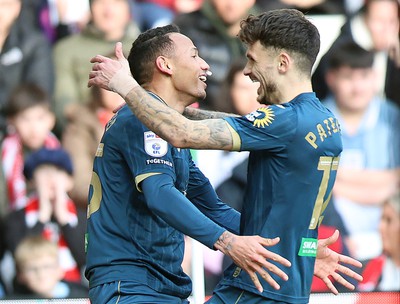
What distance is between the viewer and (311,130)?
459 cm

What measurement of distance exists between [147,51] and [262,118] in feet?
2.86

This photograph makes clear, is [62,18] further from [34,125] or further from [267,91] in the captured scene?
[267,91]

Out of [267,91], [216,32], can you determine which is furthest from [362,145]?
[267,91]

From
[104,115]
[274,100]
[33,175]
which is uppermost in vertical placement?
[274,100]

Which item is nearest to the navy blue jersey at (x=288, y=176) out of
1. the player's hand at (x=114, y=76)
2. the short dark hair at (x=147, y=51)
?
the player's hand at (x=114, y=76)

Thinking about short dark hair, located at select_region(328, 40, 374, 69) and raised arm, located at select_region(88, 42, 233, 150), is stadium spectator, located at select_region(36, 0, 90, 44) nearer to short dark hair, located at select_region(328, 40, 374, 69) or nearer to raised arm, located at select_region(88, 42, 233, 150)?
short dark hair, located at select_region(328, 40, 374, 69)

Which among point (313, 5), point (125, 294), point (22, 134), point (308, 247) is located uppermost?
point (313, 5)

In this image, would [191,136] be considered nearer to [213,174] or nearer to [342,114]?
[213,174]

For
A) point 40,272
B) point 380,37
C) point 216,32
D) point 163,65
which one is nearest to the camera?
point 163,65

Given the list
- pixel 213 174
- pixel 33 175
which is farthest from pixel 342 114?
pixel 33 175

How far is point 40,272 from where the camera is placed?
9320 millimetres

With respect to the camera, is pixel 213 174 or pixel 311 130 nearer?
pixel 311 130

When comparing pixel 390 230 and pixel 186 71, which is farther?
pixel 390 230

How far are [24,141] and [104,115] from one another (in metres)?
0.81
